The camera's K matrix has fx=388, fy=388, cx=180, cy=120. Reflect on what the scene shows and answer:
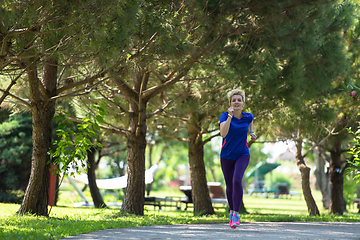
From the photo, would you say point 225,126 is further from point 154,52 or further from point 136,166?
point 136,166

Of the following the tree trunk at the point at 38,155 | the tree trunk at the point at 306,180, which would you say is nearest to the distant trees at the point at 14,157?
the tree trunk at the point at 38,155

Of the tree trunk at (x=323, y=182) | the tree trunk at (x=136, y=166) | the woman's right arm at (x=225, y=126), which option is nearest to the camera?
the woman's right arm at (x=225, y=126)

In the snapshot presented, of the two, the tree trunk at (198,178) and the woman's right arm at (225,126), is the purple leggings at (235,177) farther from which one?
the tree trunk at (198,178)

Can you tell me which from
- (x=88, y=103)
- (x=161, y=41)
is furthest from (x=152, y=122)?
A: (x=161, y=41)

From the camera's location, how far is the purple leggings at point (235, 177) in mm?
4461

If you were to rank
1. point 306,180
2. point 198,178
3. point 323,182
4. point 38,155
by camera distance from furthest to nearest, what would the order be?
point 323,182 → point 306,180 → point 198,178 → point 38,155

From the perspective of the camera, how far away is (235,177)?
4492 millimetres

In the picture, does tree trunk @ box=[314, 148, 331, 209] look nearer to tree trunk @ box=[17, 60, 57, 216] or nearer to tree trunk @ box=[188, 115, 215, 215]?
tree trunk @ box=[188, 115, 215, 215]

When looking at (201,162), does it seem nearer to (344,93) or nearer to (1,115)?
(344,93)

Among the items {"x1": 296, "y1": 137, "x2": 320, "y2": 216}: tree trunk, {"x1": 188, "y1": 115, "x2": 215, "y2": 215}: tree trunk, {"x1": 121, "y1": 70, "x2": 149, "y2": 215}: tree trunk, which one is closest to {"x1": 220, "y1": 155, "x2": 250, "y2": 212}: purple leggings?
{"x1": 121, "y1": 70, "x2": 149, "y2": 215}: tree trunk

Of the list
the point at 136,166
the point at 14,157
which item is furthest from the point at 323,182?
the point at 14,157

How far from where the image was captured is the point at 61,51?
5.20 metres

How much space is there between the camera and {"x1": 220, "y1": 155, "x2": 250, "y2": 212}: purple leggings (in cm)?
446

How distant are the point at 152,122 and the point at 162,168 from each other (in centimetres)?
3405
